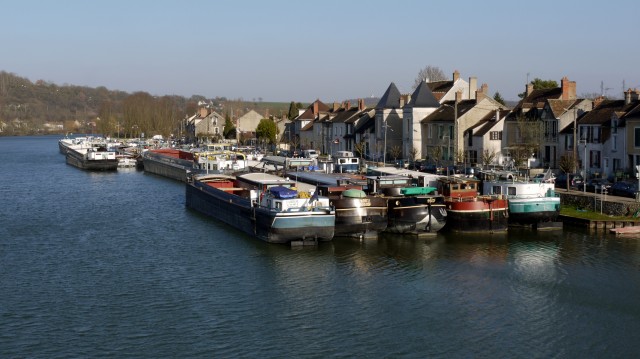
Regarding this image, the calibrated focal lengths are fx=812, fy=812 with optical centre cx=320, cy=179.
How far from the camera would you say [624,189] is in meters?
47.3

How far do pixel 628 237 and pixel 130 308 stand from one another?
83.8ft

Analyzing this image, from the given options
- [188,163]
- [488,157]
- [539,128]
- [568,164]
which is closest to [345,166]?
[488,157]

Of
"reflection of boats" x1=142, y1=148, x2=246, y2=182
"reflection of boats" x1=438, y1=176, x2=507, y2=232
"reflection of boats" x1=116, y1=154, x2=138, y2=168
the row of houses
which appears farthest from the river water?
"reflection of boats" x1=116, y1=154, x2=138, y2=168

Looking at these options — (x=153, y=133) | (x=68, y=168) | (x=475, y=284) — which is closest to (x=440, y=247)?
(x=475, y=284)

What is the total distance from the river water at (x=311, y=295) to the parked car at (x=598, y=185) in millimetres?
7308

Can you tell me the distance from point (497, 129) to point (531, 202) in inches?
1051

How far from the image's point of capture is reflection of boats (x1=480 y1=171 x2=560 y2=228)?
43000mm

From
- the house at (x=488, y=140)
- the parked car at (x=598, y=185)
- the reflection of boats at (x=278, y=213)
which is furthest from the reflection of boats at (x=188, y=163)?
the parked car at (x=598, y=185)

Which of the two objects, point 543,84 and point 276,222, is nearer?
point 276,222

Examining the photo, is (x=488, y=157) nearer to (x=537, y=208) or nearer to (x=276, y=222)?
(x=537, y=208)

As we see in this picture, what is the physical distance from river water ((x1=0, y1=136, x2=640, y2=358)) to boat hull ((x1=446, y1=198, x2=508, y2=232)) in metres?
0.82

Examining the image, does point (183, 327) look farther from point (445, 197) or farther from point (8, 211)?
point (8, 211)

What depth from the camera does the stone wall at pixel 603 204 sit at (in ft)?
143

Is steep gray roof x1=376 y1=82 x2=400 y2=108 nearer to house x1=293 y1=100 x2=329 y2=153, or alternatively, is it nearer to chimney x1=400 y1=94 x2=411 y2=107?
chimney x1=400 y1=94 x2=411 y2=107
